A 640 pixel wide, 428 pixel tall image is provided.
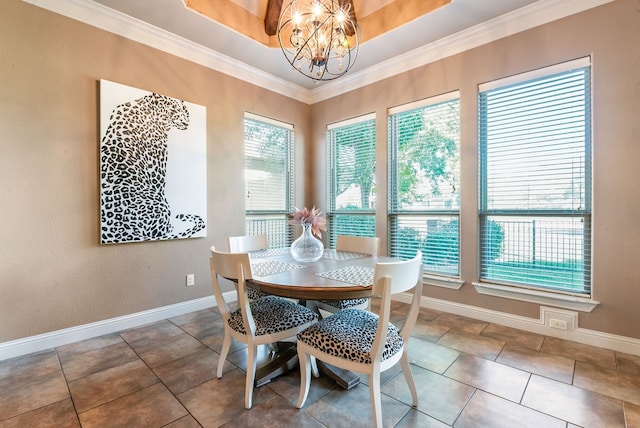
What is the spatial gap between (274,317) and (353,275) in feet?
1.88

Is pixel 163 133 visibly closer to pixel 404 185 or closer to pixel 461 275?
pixel 404 185

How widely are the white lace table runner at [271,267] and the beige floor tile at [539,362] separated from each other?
5.43 feet

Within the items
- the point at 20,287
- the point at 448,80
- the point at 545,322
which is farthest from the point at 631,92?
the point at 20,287

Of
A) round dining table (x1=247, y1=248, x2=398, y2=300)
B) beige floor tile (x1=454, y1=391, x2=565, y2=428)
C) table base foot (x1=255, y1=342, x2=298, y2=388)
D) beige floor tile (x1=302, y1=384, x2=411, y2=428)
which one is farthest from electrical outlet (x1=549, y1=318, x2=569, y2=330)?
table base foot (x1=255, y1=342, x2=298, y2=388)

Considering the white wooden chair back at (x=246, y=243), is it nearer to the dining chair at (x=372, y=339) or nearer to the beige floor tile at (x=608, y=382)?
the dining chair at (x=372, y=339)

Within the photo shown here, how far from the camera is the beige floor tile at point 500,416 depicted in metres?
1.53

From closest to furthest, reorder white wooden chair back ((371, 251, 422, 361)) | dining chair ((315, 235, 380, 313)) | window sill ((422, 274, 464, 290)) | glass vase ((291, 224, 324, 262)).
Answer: white wooden chair back ((371, 251, 422, 361))
glass vase ((291, 224, 324, 262))
dining chair ((315, 235, 380, 313))
window sill ((422, 274, 464, 290))

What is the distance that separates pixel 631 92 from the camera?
7.29ft

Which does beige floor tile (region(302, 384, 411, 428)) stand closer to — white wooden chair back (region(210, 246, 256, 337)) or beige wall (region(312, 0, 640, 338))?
white wooden chair back (region(210, 246, 256, 337))

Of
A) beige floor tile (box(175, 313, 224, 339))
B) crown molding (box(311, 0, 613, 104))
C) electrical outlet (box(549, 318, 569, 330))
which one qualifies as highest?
crown molding (box(311, 0, 613, 104))

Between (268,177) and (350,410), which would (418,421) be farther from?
(268,177)

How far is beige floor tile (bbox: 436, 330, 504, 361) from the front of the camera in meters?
2.29

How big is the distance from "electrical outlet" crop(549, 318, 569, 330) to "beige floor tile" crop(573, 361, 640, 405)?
453mm

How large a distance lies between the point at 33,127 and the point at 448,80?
3.72 m
